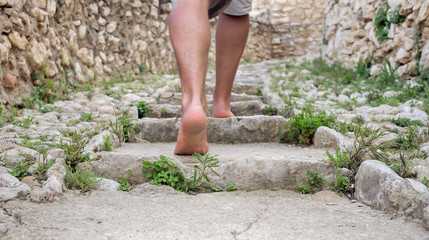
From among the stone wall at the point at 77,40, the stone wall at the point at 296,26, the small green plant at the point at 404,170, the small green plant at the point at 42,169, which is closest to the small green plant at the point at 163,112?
the stone wall at the point at 77,40

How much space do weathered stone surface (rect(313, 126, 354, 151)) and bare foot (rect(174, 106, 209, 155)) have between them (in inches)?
26.9

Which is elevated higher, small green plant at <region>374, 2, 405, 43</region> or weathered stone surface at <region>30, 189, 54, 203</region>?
small green plant at <region>374, 2, 405, 43</region>

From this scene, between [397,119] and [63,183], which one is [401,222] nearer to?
[63,183]

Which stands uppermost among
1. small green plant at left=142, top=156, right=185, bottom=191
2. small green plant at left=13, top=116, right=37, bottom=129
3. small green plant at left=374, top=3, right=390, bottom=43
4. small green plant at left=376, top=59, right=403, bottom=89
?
small green plant at left=374, top=3, right=390, bottom=43

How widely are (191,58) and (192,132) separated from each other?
0.29m

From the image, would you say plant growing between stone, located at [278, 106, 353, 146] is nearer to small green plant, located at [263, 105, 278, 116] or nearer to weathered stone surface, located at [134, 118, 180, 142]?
small green plant, located at [263, 105, 278, 116]

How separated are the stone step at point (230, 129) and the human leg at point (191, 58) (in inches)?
24.7

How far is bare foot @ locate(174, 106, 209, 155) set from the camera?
52.7 inches

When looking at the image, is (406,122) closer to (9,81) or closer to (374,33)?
(374,33)

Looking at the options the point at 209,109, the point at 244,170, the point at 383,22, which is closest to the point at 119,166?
the point at 244,170

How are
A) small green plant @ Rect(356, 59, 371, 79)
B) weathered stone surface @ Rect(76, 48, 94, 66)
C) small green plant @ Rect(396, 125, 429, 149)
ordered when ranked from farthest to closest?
small green plant @ Rect(356, 59, 371, 79) → weathered stone surface @ Rect(76, 48, 94, 66) → small green plant @ Rect(396, 125, 429, 149)

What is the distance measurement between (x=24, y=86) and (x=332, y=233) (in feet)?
8.58

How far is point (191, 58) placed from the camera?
141cm

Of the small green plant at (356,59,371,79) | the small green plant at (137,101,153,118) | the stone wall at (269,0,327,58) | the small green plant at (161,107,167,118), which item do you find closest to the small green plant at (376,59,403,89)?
the small green plant at (356,59,371,79)
